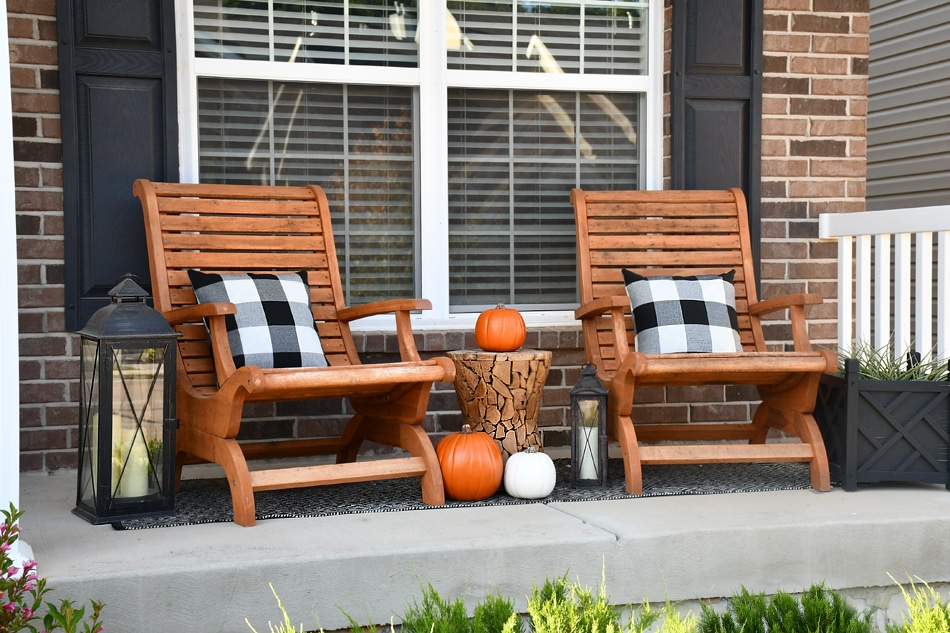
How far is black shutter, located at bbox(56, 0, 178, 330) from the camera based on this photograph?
3.49m

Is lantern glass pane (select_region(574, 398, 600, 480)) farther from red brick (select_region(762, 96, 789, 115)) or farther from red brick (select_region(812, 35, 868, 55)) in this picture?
red brick (select_region(812, 35, 868, 55))

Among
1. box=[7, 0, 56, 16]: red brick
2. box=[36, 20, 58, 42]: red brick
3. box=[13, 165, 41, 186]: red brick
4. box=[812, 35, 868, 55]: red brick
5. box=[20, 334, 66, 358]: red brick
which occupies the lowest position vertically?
box=[20, 334, 66, 358]: red brick

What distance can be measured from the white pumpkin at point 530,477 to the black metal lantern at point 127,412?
0.98 metres

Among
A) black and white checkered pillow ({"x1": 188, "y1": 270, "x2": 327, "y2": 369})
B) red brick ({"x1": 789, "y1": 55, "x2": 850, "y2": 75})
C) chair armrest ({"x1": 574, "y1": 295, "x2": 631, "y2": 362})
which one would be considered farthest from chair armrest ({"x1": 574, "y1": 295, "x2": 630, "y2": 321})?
red brick ({"x1": 789, "y1": 55, "x2": 850, "y2": 75})

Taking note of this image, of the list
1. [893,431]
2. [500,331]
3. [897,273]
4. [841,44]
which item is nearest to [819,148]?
[841,44]

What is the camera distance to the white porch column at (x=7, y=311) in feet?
7.48

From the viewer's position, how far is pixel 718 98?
4086 mm

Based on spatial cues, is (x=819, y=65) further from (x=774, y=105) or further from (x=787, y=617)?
(x=787, y=617)

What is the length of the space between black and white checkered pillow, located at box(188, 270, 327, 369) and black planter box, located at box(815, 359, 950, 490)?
164cm

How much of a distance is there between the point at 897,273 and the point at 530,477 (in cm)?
170

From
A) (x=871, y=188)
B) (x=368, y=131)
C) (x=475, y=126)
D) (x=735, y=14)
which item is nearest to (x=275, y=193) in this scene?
(x=368, y=131)

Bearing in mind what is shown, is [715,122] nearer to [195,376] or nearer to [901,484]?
[901,484]

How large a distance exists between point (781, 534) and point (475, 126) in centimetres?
204

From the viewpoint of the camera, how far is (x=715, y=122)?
161 inches
